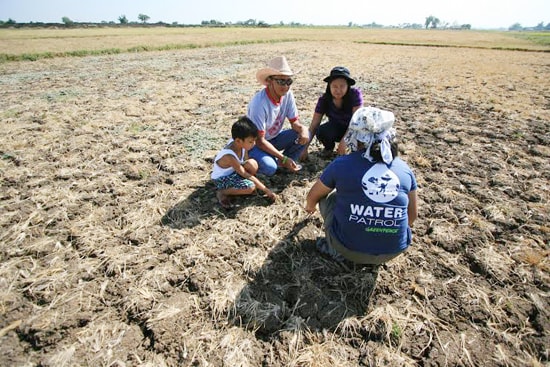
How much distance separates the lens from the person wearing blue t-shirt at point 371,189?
94.1 inches

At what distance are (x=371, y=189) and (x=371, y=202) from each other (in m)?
0.11

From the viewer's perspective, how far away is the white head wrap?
2.36m

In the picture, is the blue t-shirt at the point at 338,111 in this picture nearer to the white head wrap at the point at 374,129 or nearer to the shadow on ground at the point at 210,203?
the shadow on ground at the point at 210,203

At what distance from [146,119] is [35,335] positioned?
5769 mm

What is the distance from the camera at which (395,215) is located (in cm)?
246

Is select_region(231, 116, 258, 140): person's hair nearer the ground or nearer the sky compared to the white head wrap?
nearer the ground

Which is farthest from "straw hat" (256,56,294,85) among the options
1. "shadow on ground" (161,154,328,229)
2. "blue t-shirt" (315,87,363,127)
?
"shadow on ground" (161,154,328,229)

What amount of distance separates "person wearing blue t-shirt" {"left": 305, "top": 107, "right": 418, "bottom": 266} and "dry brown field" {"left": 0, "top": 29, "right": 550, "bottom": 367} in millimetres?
583

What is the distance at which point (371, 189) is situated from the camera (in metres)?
2.39

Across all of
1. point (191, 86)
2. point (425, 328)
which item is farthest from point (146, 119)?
point (425, 328)

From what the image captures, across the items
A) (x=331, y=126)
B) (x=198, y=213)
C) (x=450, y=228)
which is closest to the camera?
(x=450, y=228)

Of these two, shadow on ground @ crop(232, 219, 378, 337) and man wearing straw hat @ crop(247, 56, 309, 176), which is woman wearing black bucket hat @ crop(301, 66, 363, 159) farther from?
shadow on ground @ crop(232, 219, 378, 337)

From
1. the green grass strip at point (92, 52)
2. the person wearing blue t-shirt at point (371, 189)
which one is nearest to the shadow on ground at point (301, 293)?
the person wearing blue t-shirt at point (371, 189)

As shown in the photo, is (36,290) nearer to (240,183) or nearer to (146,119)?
Answer: (240,183)
